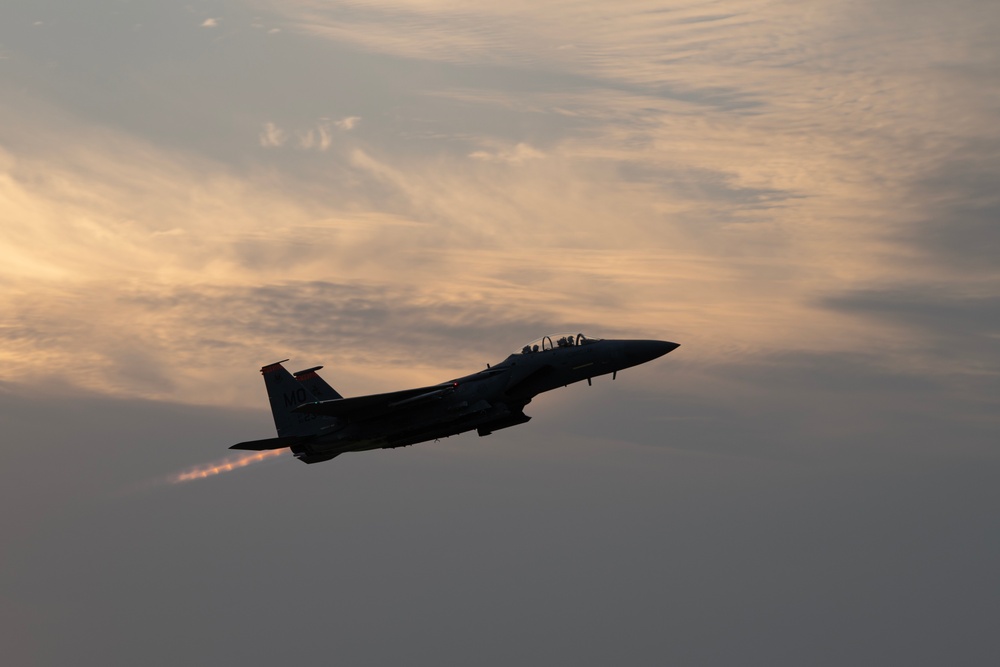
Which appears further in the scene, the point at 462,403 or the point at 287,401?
the point at 287,401

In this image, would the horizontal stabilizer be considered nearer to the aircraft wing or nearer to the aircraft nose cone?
the aircraft wing

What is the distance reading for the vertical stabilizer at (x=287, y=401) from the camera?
60.9 meters

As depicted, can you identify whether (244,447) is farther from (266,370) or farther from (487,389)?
(487,389)

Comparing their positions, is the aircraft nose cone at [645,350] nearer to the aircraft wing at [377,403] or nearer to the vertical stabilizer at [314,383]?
the aircraft wing at [377,403]

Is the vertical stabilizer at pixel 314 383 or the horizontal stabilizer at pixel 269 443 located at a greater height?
→ the vertical stabilizer at pixel 314 383

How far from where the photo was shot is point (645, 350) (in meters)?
59.0

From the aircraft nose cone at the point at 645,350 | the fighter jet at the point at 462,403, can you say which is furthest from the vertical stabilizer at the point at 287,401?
the aircraft nose cone at the point at 645,350

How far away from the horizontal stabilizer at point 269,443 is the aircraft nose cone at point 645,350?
16.9m

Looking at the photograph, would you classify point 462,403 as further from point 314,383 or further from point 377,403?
point 314,383

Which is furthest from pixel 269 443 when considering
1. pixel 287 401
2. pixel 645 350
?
pixel 645 350

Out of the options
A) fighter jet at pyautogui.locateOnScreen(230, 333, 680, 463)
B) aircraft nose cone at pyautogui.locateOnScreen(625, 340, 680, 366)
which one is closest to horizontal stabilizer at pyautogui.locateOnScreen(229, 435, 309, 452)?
fighter jet at pyautogui.locateOnScreen(230, 333, 680, 463)

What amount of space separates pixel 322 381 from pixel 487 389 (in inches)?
396

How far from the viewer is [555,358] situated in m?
59.5

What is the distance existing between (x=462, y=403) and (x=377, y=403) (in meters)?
4.13
